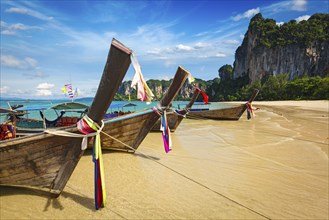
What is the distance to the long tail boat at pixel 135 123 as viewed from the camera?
632cm

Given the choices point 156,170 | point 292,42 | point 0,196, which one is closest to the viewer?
point 0,196

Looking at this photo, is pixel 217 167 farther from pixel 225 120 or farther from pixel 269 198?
pixel 225 120

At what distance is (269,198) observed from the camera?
447cm

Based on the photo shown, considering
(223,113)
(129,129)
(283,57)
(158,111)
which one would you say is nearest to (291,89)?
(283,57)

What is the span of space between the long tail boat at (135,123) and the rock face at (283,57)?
2853 inches

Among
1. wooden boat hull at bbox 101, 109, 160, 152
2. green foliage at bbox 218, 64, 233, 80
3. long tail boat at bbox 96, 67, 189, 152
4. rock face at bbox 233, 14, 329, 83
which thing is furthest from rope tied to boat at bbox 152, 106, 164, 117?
green foliage at bbox 218, 64, 233, 80

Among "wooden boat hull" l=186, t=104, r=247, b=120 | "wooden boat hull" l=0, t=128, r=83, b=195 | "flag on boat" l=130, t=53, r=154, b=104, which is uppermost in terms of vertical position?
"flag on boat" l=130, t=53, r=154, b=104

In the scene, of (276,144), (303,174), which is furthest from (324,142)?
(303,174)

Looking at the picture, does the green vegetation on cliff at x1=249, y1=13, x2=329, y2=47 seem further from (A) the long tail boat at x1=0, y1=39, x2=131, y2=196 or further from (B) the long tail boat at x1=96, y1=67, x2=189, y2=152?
(A) the long tail boat at x1=0, y1=39, x2=131, y2=196

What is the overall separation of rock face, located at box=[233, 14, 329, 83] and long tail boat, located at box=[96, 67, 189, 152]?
7247cm

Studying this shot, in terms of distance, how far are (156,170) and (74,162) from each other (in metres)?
2.77

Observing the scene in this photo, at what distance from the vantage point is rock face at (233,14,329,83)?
6950cm

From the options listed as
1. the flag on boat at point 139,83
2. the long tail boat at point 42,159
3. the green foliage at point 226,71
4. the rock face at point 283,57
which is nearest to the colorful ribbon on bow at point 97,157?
the long tail boat at point 42,159

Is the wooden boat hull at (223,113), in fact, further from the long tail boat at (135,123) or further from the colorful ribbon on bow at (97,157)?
the colorful ribbon on bow at (97,157)
